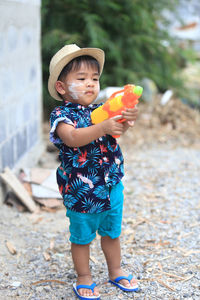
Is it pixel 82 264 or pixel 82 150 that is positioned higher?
pixel 82 150

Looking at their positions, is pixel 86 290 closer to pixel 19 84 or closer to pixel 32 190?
pixel 32 190

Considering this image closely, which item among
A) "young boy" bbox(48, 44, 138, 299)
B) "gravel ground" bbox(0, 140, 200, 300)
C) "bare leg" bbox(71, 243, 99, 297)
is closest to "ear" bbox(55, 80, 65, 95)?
"young boy" bbox(48, 44, 138, 299)

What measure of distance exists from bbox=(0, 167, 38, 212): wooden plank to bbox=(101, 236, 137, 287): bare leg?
143cm

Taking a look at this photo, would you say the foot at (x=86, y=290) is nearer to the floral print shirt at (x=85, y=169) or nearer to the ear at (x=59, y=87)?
the floral print shirt at (x=85, y=169)

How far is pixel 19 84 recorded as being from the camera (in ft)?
13.5

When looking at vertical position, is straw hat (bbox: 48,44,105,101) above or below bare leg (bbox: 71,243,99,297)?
above

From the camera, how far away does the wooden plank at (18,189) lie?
3.56 metres

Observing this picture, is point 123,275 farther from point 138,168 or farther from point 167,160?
point 167,160

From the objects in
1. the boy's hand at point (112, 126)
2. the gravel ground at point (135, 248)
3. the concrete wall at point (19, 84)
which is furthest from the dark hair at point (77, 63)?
the concrete wall at point (19, 84)

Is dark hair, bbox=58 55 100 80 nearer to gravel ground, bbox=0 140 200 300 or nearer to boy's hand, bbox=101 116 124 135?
boy's hand, bbox=101 116 124 135

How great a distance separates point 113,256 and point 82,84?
1.10 meters

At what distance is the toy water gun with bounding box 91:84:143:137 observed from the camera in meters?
1.87

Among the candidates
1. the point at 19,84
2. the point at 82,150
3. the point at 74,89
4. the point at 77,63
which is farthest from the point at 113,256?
the point at 19,84

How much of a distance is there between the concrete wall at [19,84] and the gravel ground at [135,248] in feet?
2.55
